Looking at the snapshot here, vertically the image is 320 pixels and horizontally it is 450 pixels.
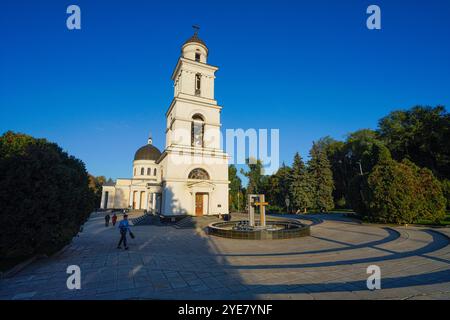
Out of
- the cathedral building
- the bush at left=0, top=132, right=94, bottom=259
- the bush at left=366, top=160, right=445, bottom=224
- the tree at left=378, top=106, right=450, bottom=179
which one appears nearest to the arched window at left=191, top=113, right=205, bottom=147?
the cathedral building

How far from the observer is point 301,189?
37781 mm

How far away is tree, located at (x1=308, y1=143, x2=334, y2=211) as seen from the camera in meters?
38.5

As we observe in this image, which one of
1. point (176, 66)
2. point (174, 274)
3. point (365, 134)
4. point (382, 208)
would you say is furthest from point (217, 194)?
point (365, 134)

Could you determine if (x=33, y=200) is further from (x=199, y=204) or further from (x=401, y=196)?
(x=401, y=196)

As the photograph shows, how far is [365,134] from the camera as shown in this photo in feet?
161

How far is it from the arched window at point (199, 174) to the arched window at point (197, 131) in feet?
10.2

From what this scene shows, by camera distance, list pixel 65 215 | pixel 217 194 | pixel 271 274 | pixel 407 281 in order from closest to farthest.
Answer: pixel 407 281 → pixel 271 274 → pixel 65 215 → pixel 217 194

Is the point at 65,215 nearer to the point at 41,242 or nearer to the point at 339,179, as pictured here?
the point at 41,242

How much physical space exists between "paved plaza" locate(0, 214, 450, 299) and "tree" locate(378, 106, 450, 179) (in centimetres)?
2873

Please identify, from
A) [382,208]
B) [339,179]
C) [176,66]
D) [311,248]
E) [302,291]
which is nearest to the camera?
[302,291]

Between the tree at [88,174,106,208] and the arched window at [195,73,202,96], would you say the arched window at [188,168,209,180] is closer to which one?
the tree at [88,174,106,208]

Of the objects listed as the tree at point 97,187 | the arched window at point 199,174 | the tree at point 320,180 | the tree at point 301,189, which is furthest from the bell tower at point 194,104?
the tree at point 320,180

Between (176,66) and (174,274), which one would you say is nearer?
(174,274)

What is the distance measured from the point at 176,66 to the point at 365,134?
141 ft
